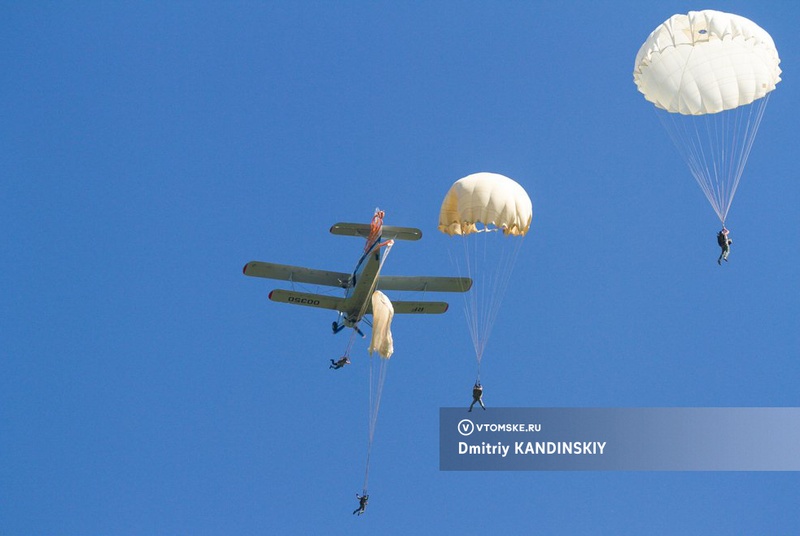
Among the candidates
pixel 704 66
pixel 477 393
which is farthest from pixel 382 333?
pixel 704 66

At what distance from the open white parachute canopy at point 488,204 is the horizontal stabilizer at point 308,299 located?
222 inches

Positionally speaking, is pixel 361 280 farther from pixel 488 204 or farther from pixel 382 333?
pixel 488 204

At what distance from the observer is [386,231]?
108 feet

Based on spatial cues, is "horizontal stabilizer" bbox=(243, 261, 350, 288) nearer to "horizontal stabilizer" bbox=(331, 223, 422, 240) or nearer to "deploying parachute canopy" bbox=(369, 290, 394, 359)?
"horizontal stabilizer" bbox=(331, 223, 422, 240)

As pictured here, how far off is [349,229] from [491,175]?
5864mm

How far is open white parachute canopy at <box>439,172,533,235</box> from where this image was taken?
28062 mm

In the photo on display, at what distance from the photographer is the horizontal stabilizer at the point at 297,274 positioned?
33906 millimetres

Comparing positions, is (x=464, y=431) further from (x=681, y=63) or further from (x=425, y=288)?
(x=681, y=63)

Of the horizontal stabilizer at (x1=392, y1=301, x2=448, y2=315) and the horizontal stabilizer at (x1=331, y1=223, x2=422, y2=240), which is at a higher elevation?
the horizontal stabilizer at (x1=331, y1=223, x2=422, y2=240)

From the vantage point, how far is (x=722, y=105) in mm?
28328

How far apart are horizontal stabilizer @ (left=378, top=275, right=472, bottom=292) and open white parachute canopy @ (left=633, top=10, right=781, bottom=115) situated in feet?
32.0

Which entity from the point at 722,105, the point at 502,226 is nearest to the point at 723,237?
the point at 722,105

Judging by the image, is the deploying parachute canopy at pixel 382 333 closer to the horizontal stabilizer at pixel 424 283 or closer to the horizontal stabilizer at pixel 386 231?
the horizontal stabilizer at pixel 386 231

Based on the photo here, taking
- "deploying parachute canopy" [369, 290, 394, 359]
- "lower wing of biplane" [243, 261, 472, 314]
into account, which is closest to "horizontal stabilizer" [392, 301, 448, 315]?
"lower wing of biplane" [243, 261, 472, 314]
